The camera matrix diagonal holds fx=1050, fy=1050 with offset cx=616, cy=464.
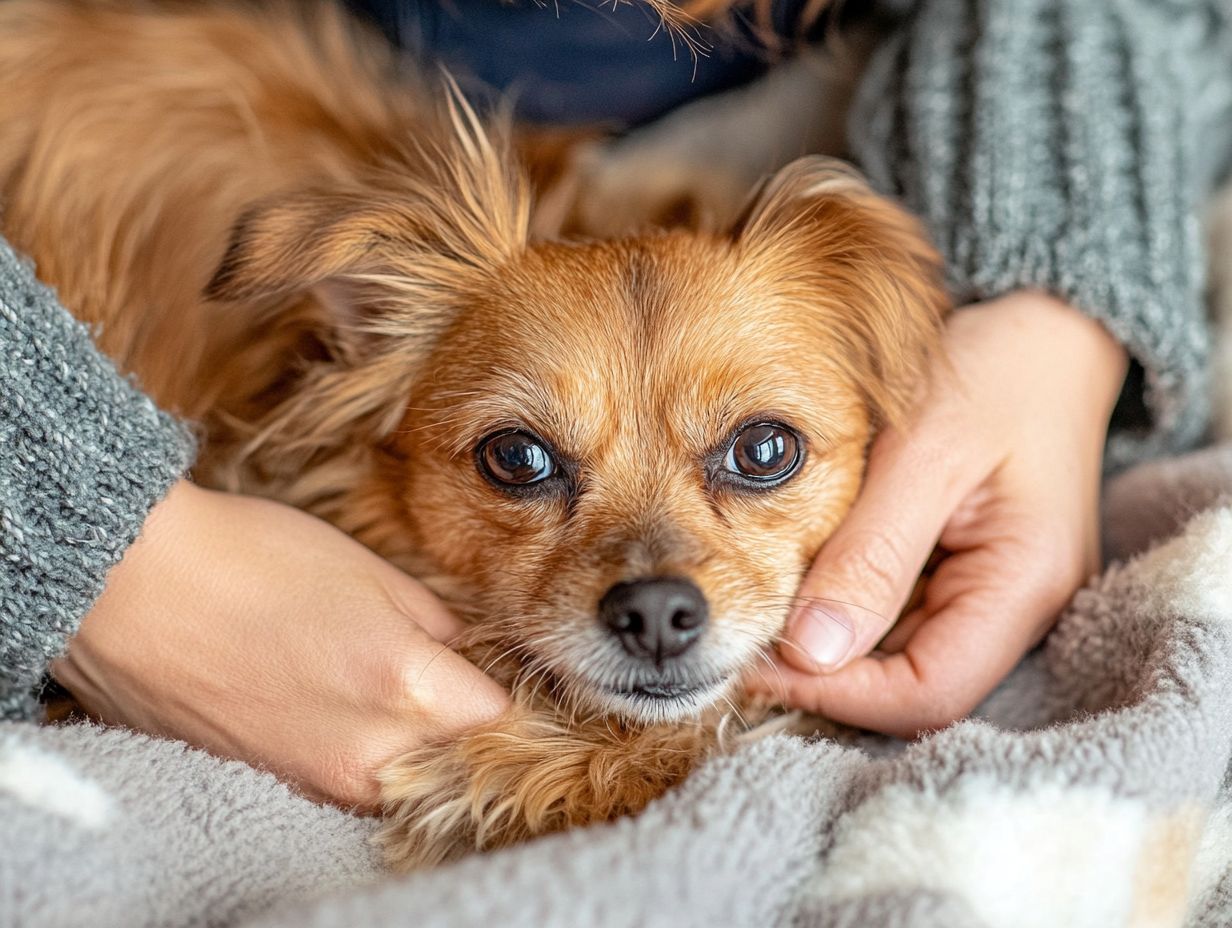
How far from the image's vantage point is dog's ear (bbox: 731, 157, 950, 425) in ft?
6.19

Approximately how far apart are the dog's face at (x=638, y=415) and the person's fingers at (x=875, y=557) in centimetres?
5

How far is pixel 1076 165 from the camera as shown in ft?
6.91

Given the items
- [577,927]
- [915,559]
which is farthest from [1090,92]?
[577,927]

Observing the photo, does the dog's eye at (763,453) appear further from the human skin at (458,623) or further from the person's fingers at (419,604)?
the person's fingers at (419,604)

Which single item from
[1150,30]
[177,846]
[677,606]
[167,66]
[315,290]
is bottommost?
[177,846]

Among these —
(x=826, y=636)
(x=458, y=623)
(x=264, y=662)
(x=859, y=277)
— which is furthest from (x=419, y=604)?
(x=859, y=277)

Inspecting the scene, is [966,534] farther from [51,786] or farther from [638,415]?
[51,786]

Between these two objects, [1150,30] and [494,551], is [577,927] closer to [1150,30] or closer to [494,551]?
[494,551]

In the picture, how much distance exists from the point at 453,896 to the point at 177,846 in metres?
0.48

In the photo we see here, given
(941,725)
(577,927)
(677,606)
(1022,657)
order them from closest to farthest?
1. (577,927)
2. (677,606)
3. (941,725)
4. (1022,657)

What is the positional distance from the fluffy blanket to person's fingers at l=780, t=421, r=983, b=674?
208mm

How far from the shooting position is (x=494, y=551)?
1.79 meters

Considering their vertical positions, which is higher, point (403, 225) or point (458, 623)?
point (403, 225)

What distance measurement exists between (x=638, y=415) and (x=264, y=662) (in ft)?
2.30
